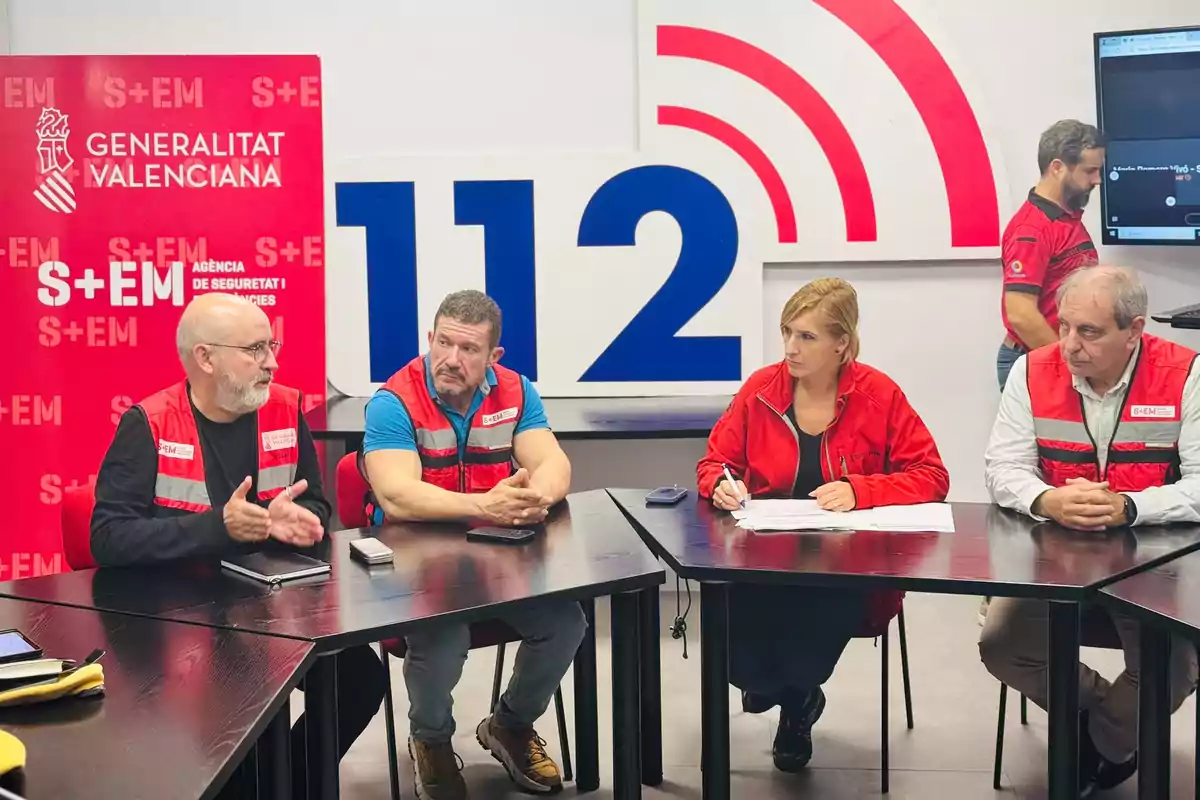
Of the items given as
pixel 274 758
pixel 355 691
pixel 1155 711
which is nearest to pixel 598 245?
pixel 355 691

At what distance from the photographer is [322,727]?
7.30ft

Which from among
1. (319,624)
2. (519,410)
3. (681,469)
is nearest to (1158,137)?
(681,469)

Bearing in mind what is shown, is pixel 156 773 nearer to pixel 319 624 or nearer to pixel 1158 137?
pixel 319 624

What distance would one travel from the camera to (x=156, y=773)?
62.0 inches

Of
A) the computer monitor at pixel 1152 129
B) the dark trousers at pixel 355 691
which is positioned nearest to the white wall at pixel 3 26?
the dark trousers at pixel 355 691

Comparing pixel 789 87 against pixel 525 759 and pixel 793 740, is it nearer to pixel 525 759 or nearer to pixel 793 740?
pixel 793 740

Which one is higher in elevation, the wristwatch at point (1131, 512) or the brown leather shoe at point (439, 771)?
the wristwatch at point (1131, 512)

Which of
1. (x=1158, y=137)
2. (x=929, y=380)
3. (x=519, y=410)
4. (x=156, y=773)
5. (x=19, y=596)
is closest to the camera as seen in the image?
(x=156, y=773)

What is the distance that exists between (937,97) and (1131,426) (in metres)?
2.38

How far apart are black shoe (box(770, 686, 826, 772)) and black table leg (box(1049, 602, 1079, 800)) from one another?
0.90m

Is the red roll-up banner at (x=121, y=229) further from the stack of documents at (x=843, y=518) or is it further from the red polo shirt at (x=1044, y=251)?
the red polo shirt at (x=1044, y=251)

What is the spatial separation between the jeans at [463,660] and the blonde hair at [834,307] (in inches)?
35.7

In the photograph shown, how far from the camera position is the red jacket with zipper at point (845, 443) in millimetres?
3131

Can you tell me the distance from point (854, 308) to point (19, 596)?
197cm
